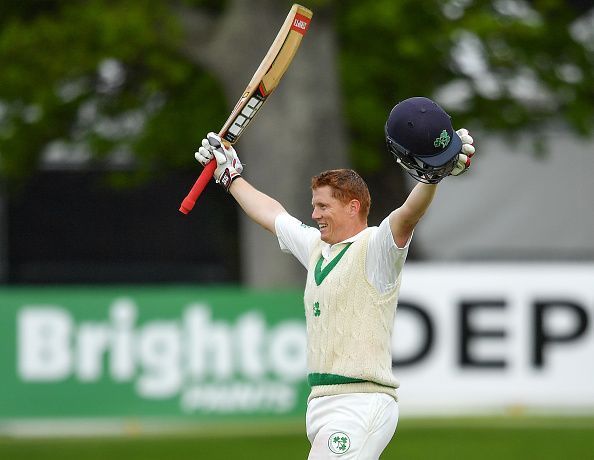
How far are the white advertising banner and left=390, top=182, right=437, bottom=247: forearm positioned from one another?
7169 mm

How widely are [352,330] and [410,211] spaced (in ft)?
2.10

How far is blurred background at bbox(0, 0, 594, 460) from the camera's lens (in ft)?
41.0

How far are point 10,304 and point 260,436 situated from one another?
7.96 ft

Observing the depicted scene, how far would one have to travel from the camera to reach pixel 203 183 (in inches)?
244

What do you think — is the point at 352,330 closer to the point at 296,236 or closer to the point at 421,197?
the point at 296,236

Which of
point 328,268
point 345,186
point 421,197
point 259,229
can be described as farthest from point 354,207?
point 259,229

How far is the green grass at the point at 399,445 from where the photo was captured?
11.0 m

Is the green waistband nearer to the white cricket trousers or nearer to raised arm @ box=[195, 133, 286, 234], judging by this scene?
the white cricket trousers

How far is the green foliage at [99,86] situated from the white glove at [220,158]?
9144 mm

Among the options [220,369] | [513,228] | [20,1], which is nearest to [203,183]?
[220,369]

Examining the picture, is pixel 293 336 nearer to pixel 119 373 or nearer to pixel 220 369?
pixel 220 369

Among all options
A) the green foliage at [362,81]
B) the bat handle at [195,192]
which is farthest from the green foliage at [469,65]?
the bat handle at [195,192]

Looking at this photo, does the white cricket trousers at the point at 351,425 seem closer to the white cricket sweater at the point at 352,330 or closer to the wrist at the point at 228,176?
the white cricket sweater at the point at 352,330

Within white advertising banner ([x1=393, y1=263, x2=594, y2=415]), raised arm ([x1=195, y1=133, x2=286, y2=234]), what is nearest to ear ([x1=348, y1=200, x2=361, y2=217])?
raised arm ([x1=195, y1=133, x2=286, y2=234])
